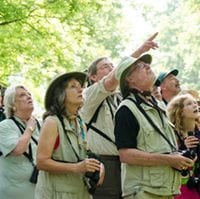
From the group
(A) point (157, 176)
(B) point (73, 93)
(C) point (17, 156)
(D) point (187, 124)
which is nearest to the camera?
(A) point (157, 176)

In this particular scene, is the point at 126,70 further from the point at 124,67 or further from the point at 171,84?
the point at 171,84

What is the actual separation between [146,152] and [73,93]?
77 cm

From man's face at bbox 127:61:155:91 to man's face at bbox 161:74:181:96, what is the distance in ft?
7.44

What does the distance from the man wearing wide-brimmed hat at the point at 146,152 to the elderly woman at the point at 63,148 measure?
→ 27 centimetres

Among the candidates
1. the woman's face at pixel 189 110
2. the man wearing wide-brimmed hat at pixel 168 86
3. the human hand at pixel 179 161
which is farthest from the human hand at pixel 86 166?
the man wearing wide-brimmed hat at pixel 168 86

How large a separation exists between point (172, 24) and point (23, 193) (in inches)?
1968

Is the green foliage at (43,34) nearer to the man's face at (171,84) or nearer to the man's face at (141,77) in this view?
the man's face at (171,84)

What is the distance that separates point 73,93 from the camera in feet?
15.0

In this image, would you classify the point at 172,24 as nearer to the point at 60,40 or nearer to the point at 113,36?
the point at 113,36

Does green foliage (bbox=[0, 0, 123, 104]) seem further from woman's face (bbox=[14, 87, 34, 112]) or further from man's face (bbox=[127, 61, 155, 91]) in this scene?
man's face (bbox=[127, 61, 155, 91])

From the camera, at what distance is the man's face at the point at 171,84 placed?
22.8 ft

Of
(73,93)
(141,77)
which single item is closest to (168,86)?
(141,77)

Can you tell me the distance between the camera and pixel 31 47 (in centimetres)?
1275

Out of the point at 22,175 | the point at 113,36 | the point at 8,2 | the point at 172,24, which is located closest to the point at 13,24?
the point at 8,2
